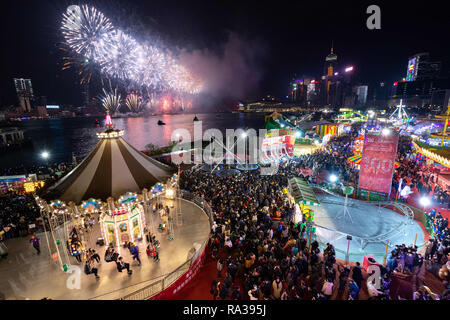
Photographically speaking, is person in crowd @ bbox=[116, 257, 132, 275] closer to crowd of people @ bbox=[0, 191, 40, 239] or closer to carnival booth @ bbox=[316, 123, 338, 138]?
crowd of people @ bbox=[0, 191, 40, 239]

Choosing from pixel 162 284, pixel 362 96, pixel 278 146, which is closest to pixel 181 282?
pixel 162 284

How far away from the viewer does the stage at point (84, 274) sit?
740 cm

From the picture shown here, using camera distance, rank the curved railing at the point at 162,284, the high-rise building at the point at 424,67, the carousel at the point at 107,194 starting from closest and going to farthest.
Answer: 1. the curved railing at the point at 162,284
2. the carousel at the point at 107,194
3. the high-rise building at the point at 424,67

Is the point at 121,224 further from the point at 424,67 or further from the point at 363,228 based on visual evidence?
the point at 424,67

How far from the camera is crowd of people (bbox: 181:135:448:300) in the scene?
7074mm

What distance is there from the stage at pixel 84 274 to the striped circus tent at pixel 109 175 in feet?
8.69

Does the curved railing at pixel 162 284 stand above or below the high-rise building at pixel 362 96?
below

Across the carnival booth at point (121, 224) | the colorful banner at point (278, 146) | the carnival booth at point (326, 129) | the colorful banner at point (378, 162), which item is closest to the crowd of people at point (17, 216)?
the carnival booth at point (121, 224)

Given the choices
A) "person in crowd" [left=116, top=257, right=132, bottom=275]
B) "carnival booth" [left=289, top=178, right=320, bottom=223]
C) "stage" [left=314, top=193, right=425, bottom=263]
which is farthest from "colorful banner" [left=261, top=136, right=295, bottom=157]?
"person in crowd" [left=116, top=257, right=132, bottom=275]

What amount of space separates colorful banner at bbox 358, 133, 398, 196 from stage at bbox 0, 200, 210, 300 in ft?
36.7

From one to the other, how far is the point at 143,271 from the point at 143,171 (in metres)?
4.05

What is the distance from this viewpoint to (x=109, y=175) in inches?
367

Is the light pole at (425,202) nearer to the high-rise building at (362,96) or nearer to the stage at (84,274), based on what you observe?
the stage at (84,274)
